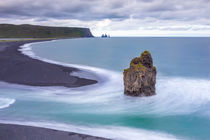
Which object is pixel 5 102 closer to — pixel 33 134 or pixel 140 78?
pixel 33 134

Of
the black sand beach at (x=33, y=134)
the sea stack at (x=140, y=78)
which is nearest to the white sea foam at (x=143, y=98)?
the sea stack at (x=140, y=78)

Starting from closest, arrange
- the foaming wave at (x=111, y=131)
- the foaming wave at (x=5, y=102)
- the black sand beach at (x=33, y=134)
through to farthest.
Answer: the black sand beach at (x=33, y=134), the foaming wave at (x=111, y=131), the foaming wave at (x=5, y=102)

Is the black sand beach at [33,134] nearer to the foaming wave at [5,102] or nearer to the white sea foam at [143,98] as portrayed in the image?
the white sea foam at [143,98]

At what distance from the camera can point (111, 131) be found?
11.2m

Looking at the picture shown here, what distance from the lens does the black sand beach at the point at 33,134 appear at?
9.95m

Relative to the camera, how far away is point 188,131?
11.4 meters

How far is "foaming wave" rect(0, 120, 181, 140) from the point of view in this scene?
1069 cm

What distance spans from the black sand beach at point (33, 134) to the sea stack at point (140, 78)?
260 inches

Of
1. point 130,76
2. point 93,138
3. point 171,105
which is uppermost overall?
point 130,76

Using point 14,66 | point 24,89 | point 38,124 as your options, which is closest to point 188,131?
point 38,124

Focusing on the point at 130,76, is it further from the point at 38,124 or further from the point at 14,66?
the point at 14,66

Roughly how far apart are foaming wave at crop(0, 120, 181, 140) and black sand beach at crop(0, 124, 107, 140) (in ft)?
1.74

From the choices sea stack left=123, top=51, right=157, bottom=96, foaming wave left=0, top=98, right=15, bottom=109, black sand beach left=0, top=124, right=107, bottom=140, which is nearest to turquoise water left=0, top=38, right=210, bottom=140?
foaming wave left=0, top=98, right=15, bottom=109

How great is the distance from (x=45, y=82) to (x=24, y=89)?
9.00 feet
